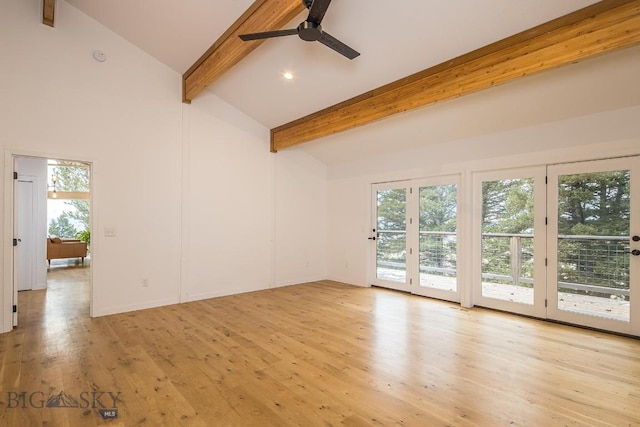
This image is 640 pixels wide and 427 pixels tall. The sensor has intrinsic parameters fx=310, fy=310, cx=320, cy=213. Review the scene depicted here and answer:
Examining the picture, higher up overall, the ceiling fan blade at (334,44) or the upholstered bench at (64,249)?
the ceiling fan blade at (334,44)

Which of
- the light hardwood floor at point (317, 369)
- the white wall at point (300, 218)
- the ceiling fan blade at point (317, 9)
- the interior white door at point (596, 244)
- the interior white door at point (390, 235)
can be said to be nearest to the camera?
the light hardwood floor at point (317, 369)

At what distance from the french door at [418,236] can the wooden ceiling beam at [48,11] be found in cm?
528

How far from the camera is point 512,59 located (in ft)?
9.78

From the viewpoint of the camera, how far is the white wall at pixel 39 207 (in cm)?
573

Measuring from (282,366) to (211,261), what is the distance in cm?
293

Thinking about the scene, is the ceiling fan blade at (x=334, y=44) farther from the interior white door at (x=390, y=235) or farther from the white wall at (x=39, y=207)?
the white wall at (x=39, y=207)

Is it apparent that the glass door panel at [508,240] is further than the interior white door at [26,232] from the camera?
No

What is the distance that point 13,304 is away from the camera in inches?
147

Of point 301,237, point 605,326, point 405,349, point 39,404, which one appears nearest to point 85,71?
point 39,404

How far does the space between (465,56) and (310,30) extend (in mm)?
1801

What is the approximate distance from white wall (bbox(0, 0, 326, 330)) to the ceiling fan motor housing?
10.1 ft

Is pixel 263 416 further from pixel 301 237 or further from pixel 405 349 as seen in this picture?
pixel 301 237

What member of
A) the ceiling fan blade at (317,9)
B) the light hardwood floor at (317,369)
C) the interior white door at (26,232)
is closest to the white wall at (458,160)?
the light hardwood floor at (317,369)

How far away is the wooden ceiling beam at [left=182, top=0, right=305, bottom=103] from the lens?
2965 mm
